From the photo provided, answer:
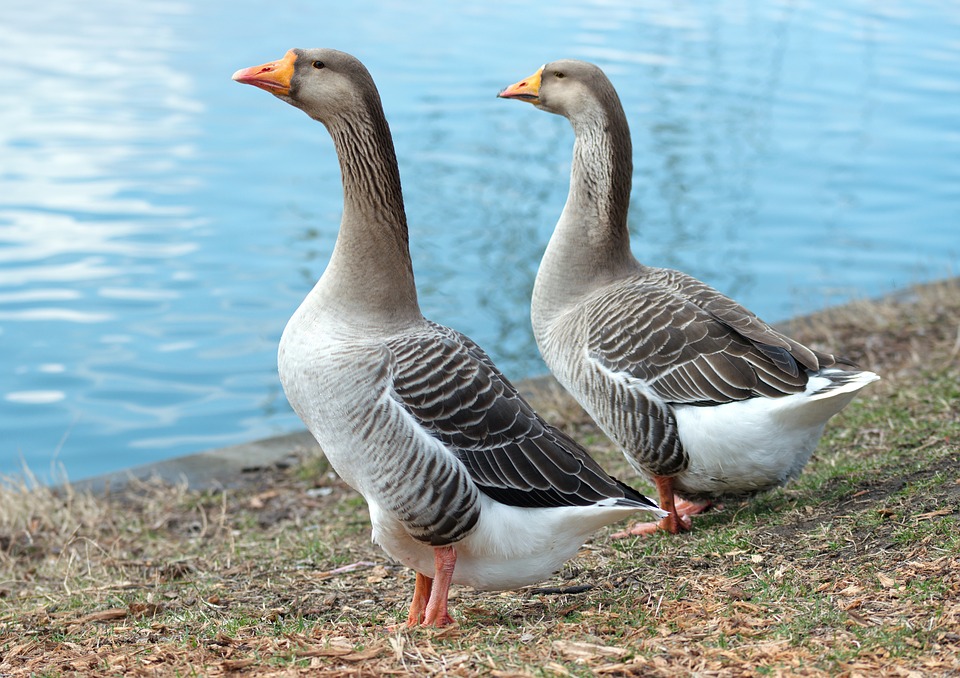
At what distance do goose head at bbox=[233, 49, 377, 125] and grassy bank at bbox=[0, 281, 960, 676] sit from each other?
2.10 metres

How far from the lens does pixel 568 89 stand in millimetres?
6211

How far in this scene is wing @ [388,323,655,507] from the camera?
13.3ft

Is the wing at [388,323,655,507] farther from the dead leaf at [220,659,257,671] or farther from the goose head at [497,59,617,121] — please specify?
the goose head at [497,59,617,121]

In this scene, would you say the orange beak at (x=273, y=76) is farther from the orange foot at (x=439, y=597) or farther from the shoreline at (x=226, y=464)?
the shoreline at (x=226, y=464)

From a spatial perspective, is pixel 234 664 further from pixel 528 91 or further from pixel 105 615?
pixel 528 91

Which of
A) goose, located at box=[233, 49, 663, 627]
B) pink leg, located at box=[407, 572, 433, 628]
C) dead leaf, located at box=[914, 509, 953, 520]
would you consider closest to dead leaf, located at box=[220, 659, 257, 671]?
goose, located at box=[233, 49, 663, 627]

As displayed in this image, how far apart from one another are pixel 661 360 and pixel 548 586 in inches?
51.0

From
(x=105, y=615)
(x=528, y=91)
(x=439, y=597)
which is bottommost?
(x=105, y=615)

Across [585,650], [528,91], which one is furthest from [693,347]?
[585,650]

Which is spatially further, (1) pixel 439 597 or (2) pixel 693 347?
(2) pixel 693 347

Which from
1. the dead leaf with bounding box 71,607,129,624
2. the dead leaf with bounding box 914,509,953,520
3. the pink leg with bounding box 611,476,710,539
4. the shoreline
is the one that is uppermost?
the dead leaf with bounding box 914,509,953,520

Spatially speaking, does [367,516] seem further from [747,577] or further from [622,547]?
[747,577]

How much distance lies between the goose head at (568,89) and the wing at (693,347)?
3.95 feet

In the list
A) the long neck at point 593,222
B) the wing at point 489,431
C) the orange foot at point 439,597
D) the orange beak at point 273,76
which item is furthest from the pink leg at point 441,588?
the long neck at point 593,222
